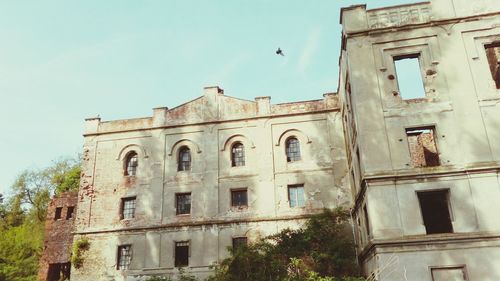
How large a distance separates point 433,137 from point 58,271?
20.6 meters

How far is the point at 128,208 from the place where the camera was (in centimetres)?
2234

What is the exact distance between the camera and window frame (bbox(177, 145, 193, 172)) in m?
22.7

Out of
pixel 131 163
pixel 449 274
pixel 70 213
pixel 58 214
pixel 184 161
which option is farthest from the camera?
pixel 58 214

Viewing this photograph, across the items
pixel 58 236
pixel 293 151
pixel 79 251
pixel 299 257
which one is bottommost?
pixel 299 257

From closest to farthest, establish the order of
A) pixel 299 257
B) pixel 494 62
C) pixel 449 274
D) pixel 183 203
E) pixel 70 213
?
pixel 449 274
pixel 299 257
pixel 494 62
pixel 183 203
pixel 70 213

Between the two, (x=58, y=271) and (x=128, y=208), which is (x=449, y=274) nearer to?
(x=128, y=208)

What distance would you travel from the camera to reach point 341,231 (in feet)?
63.3

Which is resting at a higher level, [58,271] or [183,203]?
[183,203]

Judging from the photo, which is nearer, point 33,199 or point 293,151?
point 293,151

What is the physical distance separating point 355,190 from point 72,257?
581 inches

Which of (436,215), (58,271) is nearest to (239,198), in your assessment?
(436,215)

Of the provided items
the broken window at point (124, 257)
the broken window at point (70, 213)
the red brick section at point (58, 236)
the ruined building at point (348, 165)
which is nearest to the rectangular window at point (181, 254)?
the ruined building at point (348, 165)

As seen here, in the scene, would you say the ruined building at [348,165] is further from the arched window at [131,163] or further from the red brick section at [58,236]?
the red brick section at [58,236]

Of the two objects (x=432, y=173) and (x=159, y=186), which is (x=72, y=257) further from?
(x=432, y=173)
